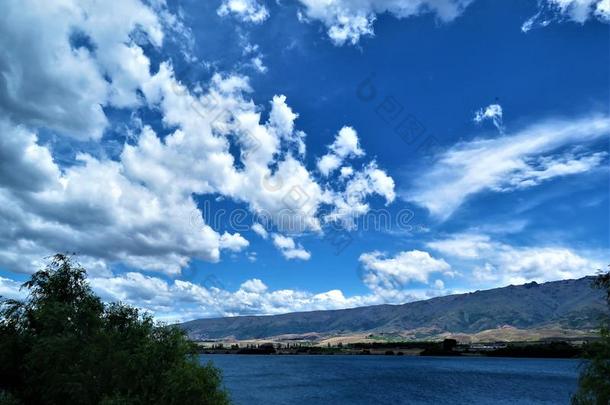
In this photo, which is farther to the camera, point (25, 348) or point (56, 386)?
point (25, 348)

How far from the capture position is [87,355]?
67.2 metres

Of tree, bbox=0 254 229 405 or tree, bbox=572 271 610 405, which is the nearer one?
tree, bbox=572 271 610 405

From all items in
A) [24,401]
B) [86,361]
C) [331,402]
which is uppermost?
[86,361]

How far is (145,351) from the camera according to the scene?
69.5 m

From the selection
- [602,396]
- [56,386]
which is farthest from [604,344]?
[56,386]

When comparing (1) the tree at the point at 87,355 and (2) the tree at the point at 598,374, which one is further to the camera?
(1) the tree at the point at 87,355

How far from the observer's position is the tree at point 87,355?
65500mm

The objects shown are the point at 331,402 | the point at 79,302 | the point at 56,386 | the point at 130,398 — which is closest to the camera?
the point at 130,398

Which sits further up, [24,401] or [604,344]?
[604,344]

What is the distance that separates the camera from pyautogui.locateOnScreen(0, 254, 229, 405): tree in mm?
65500

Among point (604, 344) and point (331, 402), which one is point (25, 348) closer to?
point (604, 344)

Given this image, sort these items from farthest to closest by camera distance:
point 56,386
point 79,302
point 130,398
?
point 79,302 < point 56,386 < point 130,398

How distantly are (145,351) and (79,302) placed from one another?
60.6 ft

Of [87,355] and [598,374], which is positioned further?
[87,355]
